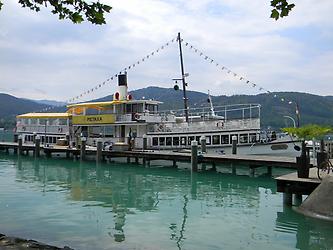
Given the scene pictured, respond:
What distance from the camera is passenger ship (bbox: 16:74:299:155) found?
101 feet

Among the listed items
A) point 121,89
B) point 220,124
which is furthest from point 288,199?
point 121,89

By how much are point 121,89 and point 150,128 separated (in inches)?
188

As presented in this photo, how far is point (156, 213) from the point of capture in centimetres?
1399

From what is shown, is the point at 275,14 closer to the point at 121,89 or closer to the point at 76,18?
the point at 76,18

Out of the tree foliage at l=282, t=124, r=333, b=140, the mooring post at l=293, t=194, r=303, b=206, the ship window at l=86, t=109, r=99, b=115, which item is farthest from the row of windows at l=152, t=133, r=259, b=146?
the mooring post at l=293, t=194, r=303, b=206

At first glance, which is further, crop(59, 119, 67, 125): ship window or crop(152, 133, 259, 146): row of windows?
crop(59, 119, 67, 125): ship window

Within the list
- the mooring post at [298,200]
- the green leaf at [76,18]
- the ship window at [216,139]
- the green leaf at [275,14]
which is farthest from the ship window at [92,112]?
the green leaf at [275,14]

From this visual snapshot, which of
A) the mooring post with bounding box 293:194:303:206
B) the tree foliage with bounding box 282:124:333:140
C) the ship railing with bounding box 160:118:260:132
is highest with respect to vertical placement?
the ship railing with bounding box 160:118:260:132

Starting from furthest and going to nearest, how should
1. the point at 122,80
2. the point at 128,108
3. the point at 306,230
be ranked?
the point at 122,80 → the point at 128,108 → the point at 306,230

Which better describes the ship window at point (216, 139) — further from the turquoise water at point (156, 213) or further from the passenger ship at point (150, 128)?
the turquoise water at point (156, 213)

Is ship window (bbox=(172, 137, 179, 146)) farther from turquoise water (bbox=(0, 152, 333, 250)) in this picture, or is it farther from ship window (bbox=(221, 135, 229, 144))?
turquoise water (bbox=(0, 152, 333, 250))

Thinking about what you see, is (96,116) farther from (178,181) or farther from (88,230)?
(88,230)

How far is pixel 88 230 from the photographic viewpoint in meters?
11.4

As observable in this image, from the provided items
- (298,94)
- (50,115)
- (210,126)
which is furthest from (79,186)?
(298,94)
